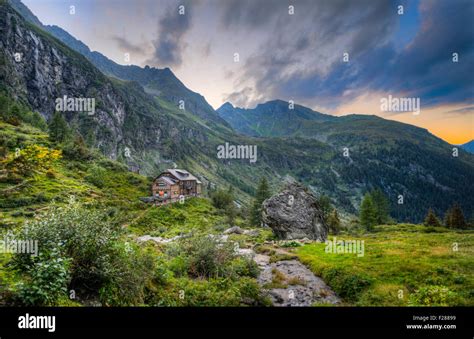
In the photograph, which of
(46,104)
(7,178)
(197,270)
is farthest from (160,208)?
(46,104)

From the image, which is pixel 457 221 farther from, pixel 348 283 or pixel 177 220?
pixel 348 283

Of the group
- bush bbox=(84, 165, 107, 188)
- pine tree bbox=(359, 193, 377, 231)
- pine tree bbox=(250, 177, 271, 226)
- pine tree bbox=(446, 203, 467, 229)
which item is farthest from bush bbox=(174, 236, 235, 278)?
pine tree bbox=(446, 203, 467, 229)

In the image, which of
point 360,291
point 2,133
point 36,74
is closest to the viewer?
point 360,291

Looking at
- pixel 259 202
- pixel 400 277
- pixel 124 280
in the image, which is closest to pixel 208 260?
pixel 124 280

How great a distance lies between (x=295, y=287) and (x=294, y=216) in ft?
81.0

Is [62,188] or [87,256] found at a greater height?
[62,188]

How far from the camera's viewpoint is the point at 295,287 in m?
17.2

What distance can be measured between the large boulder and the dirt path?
59.8ft

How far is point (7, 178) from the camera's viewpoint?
42125mm

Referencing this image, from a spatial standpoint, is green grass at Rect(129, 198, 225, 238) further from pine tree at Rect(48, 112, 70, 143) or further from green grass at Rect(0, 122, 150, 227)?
pine tree at Rect(48, 112, 70, 143)

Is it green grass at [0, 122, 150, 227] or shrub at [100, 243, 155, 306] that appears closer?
shrub at [100, 243, 155, 306]

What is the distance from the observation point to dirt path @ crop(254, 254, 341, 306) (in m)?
15.1
